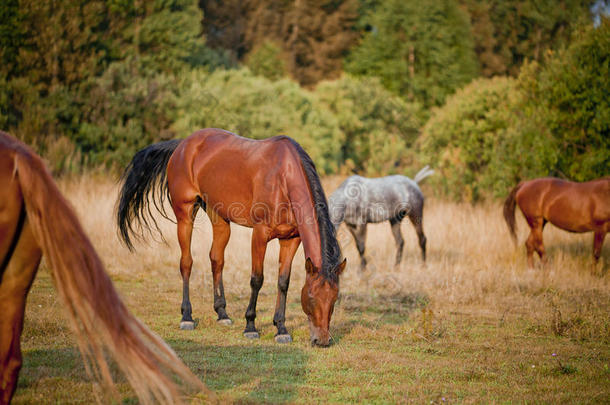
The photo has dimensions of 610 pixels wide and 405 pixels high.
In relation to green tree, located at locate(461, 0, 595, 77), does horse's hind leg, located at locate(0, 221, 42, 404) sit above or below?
below

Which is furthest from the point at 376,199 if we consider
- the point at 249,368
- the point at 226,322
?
the point at 249,368

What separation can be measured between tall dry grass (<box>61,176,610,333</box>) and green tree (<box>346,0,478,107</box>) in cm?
2436

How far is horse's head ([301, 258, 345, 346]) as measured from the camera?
503cm

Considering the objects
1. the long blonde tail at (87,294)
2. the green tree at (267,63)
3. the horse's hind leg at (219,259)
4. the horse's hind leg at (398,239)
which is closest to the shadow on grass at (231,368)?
the horse's hind leg at (219,259)

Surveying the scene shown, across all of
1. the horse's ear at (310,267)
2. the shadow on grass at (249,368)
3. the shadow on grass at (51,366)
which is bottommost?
the shadow on grass at (249,368)

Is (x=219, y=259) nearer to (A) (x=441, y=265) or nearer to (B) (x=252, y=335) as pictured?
(B) (x=252, y=335)

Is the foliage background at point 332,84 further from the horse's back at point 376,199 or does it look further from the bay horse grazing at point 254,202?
the bay horse grazing at point 254,202

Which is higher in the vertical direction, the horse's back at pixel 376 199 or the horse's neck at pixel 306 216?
the horse's neck at pixel 306 216

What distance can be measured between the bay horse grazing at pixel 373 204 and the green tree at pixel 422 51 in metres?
27.3

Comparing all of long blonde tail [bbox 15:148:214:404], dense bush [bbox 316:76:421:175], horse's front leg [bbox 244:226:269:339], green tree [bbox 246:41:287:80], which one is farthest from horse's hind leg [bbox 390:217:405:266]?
green tree [bbox 246:41:287:80]

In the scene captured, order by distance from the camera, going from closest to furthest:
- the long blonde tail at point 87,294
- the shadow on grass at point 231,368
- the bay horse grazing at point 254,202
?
the long blonde tail at point 87,294 → the shadow on grass at point 231,368 → the bay horse grazing at point 254,202

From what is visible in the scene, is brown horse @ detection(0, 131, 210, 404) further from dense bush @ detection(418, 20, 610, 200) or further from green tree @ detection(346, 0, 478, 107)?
green tree @ detection(346, 0, 478, 107)

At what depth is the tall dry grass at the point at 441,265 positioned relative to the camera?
7914 millimetres

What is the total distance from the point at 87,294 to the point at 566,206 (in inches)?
349
